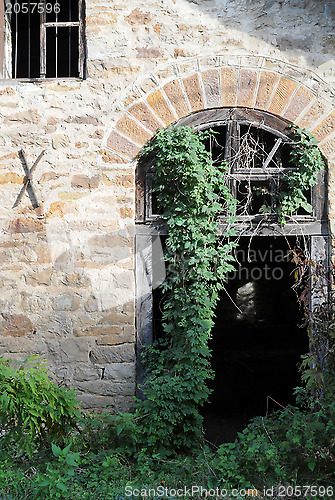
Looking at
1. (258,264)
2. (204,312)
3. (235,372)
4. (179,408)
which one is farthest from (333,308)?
(258,264)

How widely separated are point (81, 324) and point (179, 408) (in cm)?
111

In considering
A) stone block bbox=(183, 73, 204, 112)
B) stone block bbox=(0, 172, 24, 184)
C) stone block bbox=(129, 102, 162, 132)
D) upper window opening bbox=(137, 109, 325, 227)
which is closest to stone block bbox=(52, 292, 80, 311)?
upper window opening bbox=(137, 109, 325, 227)

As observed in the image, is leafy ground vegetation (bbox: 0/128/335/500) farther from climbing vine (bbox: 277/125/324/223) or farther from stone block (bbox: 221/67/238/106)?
stone block (bbox: 221/67/238/106)

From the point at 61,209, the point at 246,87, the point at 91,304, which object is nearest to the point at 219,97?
the point at 246,87

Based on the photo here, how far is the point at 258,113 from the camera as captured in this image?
4297mm

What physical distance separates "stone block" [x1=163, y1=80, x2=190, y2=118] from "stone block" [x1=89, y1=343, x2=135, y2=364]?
213 centimetres

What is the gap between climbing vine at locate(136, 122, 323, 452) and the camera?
3998mm

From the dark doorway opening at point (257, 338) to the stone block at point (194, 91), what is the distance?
2661mm

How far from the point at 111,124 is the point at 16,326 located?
6.54 feet

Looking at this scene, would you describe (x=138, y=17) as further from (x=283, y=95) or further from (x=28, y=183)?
(x=28, y=183)

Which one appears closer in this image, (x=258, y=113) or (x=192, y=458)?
(x=192, y=458)

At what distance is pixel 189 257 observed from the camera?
4.18 meters

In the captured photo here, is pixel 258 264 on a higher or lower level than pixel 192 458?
higher

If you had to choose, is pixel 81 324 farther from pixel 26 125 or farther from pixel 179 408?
pixel 26 125
